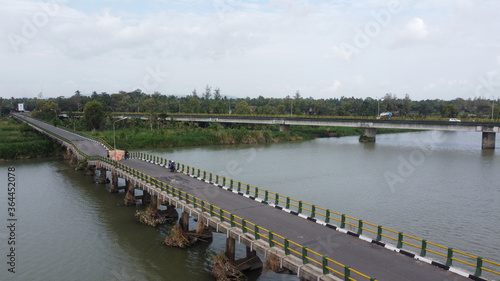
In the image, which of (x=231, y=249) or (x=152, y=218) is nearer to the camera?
(x=231, y=249)

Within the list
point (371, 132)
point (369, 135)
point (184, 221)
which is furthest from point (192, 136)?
point (184, 221)

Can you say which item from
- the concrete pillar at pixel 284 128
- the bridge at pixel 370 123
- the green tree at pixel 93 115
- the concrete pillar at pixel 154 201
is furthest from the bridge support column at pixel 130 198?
the concrete pillar at pixel 284 128

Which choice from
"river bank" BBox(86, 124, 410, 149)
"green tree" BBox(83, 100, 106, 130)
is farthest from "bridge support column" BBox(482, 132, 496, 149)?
"green tree" BBox(83, 100, 106, 130)

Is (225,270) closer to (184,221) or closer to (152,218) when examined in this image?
(184,221)

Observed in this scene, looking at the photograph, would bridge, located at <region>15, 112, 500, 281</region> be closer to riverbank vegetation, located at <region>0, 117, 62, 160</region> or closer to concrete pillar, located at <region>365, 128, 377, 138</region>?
riverbank vegetation, located at <region>0, 117, 62, 160</region>

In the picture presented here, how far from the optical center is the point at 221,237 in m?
28.3

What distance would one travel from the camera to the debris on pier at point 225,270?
21344mm

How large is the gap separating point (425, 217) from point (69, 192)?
1456 inches

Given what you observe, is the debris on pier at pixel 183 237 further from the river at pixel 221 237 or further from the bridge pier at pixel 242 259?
the bridge pier at pixel 242 259

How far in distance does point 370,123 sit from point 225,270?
3240 inches

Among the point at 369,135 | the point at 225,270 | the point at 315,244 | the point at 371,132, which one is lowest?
the point at 225,270

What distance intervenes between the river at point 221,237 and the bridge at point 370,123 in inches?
641

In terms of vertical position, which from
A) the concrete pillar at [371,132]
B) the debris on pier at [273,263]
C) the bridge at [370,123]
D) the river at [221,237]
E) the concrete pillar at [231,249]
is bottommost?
the river at [221,237]

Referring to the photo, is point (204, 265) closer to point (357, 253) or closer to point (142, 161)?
point (357, 253)
